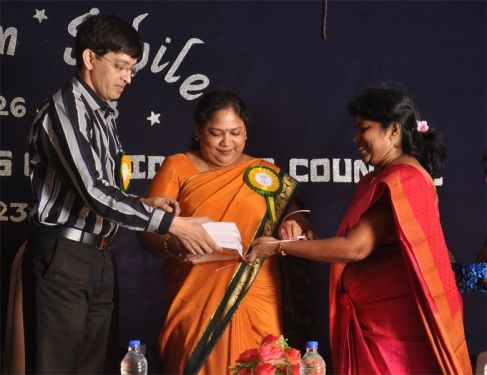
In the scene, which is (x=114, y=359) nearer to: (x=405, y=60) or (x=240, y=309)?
(x=240, y=309)

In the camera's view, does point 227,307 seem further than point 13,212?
No

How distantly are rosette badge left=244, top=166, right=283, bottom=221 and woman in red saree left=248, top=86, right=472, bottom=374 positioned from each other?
0.40m

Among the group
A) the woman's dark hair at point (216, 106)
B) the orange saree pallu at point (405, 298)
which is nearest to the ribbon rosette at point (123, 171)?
the woman's dark hair at point (216, 106)

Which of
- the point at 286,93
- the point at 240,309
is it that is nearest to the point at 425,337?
the point at 240,309

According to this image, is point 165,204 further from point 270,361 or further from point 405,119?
point 270,361

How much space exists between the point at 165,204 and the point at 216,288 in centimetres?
44

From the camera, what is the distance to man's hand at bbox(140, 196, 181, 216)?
9.94 feet

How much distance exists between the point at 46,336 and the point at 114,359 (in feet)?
3.83

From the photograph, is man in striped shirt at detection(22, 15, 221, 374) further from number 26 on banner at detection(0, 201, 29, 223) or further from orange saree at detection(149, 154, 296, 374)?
number 26 on banner at detection(0, 201, 29, 223)

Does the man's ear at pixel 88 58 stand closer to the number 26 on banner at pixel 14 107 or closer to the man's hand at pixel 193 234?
the man's hand at pixel 193 234

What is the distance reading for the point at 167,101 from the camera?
12.6ft

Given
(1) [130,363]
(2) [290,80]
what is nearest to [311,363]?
(1) [130,363]

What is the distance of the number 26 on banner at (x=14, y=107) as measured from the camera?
382cm

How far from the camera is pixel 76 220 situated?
103 inches
